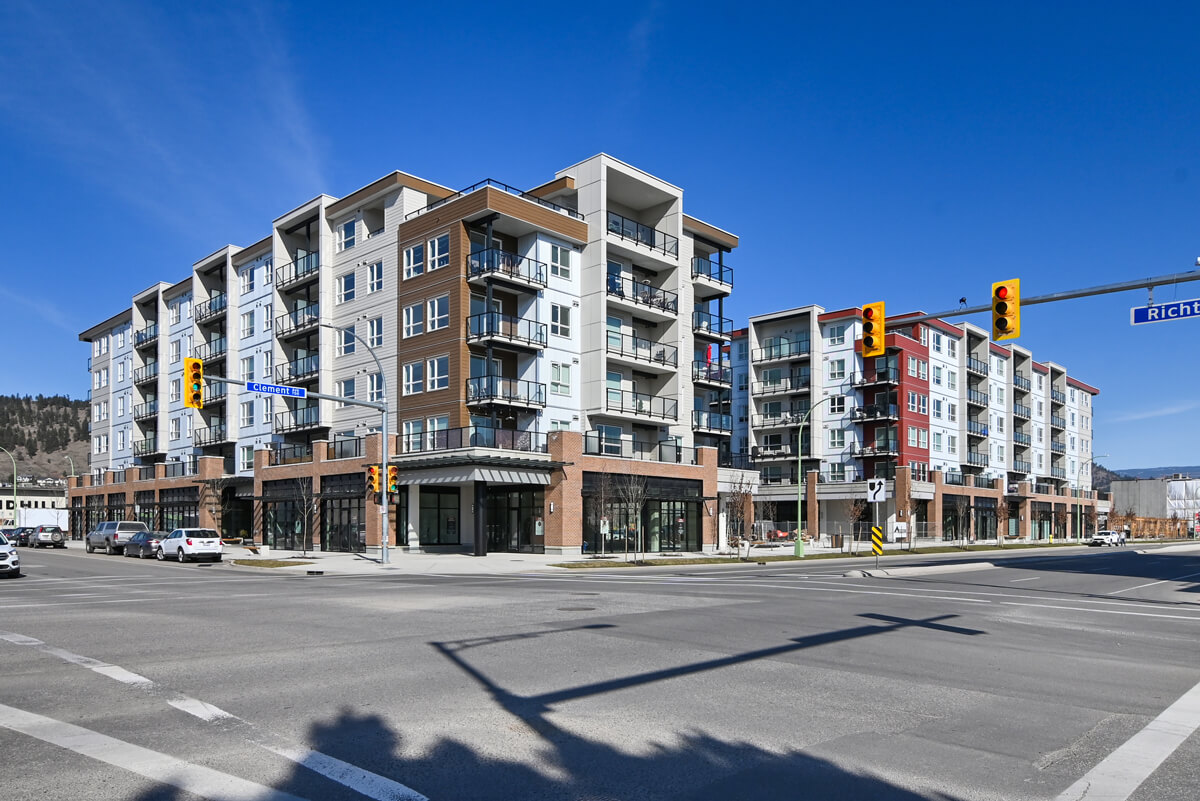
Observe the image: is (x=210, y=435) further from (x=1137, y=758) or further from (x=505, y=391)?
(x=1137, y=758)

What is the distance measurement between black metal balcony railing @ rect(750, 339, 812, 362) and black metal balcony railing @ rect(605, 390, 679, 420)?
30279 millimetres

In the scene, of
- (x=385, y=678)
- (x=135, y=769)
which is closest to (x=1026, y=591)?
(x=385, y=678)

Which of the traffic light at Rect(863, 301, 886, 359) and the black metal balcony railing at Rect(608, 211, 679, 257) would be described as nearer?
the traffic light at Rect(863, 301, 886, 359)

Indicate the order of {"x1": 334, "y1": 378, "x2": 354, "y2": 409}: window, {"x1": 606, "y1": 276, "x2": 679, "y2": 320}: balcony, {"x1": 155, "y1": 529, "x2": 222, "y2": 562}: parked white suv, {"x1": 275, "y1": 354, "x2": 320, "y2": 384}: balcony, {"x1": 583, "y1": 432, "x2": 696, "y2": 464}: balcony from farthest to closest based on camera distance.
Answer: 1. {"x1": 275, "y1": 354, "x2": 320, "y2": 384}: balcony
2. {"x1": 334, "y1": 378, "x2": 354, "y2": 409}: window
3. {"x1": 606, "y1": 276, "x2": 679, "y2": 320}: balcony
4. {"x1": 583, "y1": 432, "x2": 696, "y2": 464}: balcony
5. {"x1": 155, "y1": 529, "x2": 222, "y2": 562}: parked white suv

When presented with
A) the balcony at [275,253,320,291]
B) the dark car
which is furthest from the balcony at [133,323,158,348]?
the dark car

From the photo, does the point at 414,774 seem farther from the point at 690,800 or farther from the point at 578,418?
the point at 578,418

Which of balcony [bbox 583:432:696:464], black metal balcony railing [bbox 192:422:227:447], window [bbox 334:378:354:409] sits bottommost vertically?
balcony [bbox 583:432:696:464]

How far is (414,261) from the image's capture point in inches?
1951

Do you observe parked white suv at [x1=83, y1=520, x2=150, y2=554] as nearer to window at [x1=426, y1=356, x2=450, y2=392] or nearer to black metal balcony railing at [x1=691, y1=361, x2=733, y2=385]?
window at [x1=426, y1=356, x2=450, y2=392]

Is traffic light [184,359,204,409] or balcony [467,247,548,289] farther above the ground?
balcony [467,247,548,289]

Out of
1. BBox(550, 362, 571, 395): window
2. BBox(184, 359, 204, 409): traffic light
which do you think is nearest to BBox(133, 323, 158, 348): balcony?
BBox(550, 362, 571, 395): window

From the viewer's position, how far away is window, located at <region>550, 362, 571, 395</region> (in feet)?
159

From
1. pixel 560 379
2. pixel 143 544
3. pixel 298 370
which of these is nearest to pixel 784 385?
pixel 560 379

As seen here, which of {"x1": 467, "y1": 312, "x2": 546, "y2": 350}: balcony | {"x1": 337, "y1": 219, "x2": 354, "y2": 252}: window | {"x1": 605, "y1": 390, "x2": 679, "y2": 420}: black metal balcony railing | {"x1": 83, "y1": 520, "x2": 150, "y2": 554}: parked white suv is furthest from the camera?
{"x1": 337, "y1": 219, "x2": 354, "y2": 252}: window
